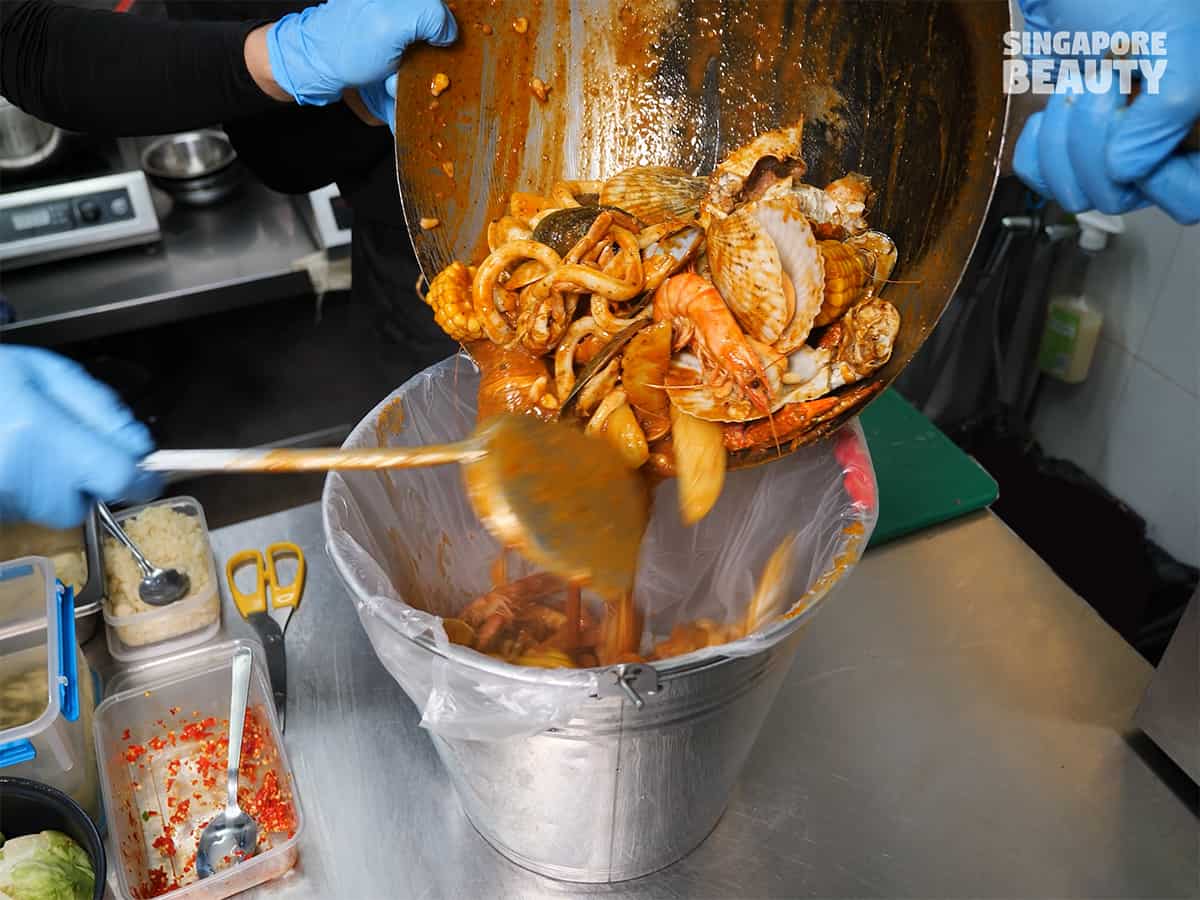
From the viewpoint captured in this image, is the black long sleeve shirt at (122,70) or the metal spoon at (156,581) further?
the black long sleeve shirt at (122,70)

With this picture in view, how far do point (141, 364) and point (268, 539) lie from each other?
4.72 feet

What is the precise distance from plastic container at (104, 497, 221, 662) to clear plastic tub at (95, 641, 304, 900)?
0.06 ft

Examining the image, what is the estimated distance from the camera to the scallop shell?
0.90 metres

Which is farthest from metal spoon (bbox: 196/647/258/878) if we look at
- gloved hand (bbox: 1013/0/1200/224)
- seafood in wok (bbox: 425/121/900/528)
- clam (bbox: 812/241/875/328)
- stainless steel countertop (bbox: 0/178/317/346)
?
stainless steel countertop (bbox: 0/178/317/346)

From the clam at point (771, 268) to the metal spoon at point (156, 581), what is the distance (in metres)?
0.68

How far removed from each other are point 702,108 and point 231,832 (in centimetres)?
85

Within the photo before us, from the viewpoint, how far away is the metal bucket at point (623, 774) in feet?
2.19

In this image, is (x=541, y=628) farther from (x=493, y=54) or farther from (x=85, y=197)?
(x=85, y=197)

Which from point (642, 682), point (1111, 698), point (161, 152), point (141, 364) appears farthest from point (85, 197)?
point (1111, 698)

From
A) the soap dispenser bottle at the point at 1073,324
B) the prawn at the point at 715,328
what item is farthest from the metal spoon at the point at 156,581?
the soap dispenser bottle at the point at 1073,324

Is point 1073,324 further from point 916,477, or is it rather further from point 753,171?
point 753,171

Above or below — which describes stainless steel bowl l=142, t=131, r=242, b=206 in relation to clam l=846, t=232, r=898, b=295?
below

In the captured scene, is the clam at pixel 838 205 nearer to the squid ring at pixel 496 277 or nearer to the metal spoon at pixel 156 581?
the squid ring at pixel 496 277

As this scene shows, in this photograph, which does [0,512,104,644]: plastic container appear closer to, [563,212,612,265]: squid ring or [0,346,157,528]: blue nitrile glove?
[0,346,157,528]: blue nitrile glove
